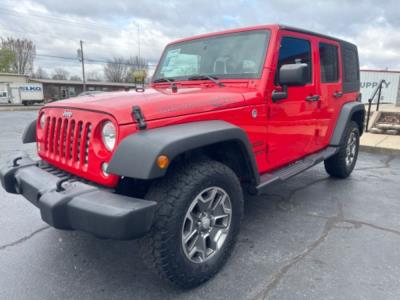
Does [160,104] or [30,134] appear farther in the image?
[30,134]

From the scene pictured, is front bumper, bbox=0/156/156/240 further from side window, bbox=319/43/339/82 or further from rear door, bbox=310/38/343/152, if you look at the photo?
side window, bbox=319/43/339/82

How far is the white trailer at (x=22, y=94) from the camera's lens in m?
Answer: 33.2

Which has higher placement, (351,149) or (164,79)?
(164,79)

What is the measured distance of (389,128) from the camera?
8477 millimetres

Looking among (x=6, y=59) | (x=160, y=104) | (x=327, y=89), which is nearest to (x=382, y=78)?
(x=327, y=89)

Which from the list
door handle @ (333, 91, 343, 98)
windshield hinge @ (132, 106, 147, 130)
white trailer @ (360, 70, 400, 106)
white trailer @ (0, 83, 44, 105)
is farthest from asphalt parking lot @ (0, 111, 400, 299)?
white trailer @ (0, 83, 44, 105)

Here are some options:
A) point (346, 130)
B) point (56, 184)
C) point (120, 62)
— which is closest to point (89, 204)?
point (56, 184)

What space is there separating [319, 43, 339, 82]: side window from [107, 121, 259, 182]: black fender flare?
7.98 ft

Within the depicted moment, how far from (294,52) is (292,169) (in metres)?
1.26

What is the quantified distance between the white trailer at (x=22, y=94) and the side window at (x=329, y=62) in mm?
35537

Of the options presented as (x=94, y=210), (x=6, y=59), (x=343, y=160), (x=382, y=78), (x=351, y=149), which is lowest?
(x=343, y=160)

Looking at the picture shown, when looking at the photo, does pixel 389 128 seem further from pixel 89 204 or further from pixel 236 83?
pixel 89 204

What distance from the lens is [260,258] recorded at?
2660 millimetres

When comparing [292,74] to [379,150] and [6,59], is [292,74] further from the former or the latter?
[6,59]
